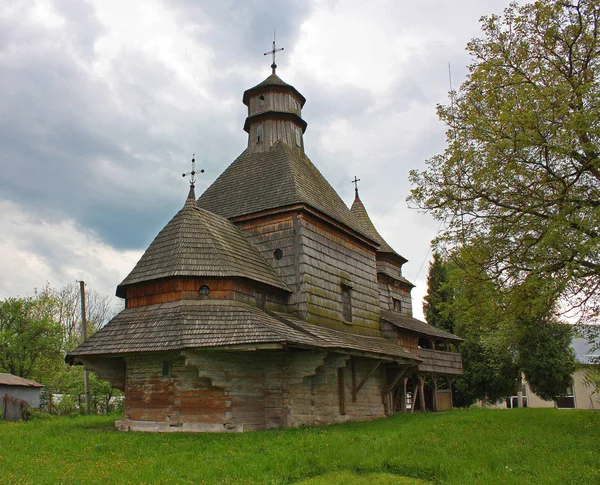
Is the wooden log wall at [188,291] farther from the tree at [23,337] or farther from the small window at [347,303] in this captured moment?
the tree at [23,337]

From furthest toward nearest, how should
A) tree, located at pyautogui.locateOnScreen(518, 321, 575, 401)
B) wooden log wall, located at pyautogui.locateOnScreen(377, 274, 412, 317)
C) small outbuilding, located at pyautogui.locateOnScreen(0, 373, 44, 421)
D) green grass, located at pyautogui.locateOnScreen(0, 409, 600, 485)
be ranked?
tree, located at pyautogui.locateOnScreen(518, 321, 575, 401) < wooden log wall, located at pyautogui.locateOnScreen(377, 274, 412, 317) < small outbuilding, located at pyautogui.locateOnScreen(0, 373, 44, 421) < green grass, located at pyautogui.locateOnScreen(0, 409, 600, 485)

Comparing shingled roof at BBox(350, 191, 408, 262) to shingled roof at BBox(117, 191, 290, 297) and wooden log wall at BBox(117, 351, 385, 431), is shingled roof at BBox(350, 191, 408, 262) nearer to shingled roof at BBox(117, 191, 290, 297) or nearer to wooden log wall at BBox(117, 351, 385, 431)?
shingled roof at BBox(117, 191, 290, 297)

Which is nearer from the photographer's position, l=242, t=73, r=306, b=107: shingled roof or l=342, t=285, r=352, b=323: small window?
l=342, t=285, r=352, b=323: small window

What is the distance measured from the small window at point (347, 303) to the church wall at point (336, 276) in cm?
16

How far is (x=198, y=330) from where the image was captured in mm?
13453

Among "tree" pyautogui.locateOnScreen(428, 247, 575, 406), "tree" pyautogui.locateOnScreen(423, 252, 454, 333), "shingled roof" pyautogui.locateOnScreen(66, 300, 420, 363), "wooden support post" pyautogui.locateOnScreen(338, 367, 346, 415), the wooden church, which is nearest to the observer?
"shingled roof" pyautogui.locateOnScreen(66, 300, 420, 363)

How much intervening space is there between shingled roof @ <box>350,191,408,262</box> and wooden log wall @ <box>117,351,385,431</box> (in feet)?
46.5

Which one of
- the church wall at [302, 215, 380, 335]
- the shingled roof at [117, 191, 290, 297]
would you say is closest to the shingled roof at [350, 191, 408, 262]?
the church wall at [302, 215, 380, 335]

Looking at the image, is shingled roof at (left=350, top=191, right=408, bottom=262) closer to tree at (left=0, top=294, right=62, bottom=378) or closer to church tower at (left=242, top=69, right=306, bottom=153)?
church tower at (left=242, top=69, right=306, bottom=153)

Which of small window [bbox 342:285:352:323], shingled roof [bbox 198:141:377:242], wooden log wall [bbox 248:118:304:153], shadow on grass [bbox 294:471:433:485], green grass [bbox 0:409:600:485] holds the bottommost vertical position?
shadow on grass [bbox 294:471:433:485]

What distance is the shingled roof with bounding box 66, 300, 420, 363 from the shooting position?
1298 centimetres

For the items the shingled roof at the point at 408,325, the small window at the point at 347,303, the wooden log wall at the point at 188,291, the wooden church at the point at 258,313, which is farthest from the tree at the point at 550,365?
the wooden log wall at the point at 188,291

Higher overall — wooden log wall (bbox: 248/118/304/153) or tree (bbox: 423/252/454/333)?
wooden log wall (bbox: 248/118/304/153)

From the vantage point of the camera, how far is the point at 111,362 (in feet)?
50.9
